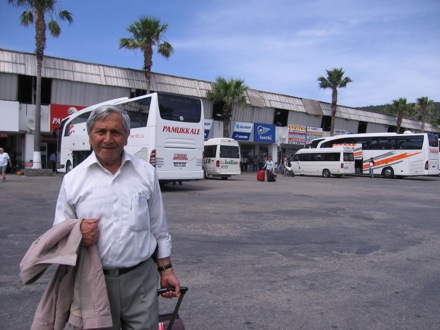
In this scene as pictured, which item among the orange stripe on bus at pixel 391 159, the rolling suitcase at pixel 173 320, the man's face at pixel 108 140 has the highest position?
the orange stripe on bus at pixel 391 159

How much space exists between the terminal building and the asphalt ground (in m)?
17.9

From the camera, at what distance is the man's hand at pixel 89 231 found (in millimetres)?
2098

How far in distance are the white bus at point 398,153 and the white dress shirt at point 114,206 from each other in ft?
101

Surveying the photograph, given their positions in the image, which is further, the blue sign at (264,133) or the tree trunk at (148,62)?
the blue sign at (264,133)

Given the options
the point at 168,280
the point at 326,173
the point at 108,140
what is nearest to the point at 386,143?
the point at 326,173

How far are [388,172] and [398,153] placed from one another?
65.2 inches

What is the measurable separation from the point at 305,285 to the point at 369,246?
2.59m

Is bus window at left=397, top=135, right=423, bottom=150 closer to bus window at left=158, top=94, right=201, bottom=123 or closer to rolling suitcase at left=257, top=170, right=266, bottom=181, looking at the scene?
rolling suitcase at left=257, top=170, right=266, bottom=181

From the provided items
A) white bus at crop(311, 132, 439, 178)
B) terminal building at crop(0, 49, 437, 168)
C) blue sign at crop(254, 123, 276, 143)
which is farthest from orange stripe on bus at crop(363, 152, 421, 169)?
terminal building at crop(0, 49, 437, 168)

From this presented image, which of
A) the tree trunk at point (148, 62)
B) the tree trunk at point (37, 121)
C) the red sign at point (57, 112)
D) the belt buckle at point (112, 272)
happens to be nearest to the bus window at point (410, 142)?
the tree trunk at point (148, 62)

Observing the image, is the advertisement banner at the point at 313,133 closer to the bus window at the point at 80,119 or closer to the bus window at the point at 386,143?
the bus window at the point at 386,143

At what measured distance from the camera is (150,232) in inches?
95.5

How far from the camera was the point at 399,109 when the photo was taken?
48.7 m

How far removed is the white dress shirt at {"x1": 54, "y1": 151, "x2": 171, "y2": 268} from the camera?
2201 millimetres
